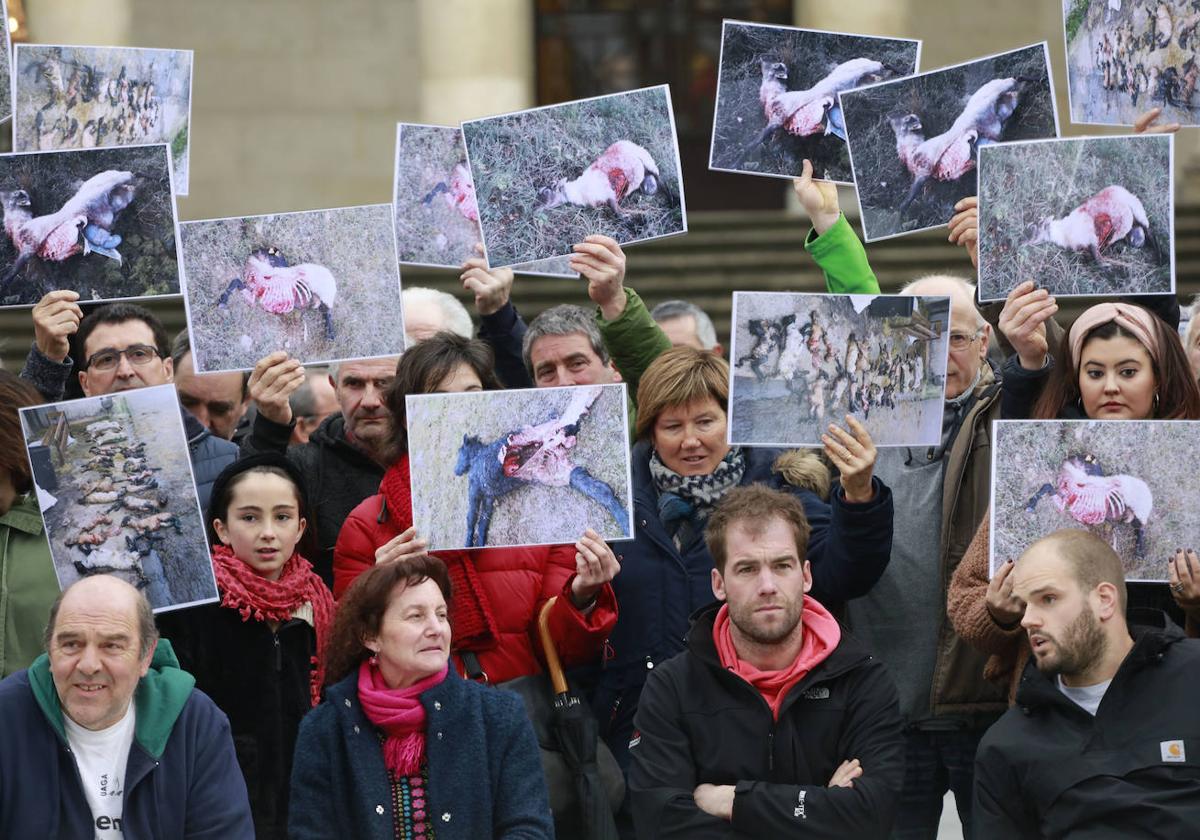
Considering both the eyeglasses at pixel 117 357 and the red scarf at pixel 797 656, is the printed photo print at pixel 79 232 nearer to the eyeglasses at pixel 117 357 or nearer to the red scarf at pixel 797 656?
the eyeglasses at pixel 117 357

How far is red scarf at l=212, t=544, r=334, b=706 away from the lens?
5.91 metres

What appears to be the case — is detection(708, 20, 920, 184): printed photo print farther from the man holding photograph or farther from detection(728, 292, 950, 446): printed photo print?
the man holding photograph

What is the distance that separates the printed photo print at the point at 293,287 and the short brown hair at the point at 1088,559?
217cm

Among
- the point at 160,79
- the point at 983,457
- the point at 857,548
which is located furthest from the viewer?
the point at 160,79

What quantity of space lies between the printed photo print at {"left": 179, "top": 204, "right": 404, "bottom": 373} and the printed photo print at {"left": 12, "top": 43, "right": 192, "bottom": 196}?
0.65 metres

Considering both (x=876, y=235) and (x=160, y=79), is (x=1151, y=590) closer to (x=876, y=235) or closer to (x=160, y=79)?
(x=876, y=235)

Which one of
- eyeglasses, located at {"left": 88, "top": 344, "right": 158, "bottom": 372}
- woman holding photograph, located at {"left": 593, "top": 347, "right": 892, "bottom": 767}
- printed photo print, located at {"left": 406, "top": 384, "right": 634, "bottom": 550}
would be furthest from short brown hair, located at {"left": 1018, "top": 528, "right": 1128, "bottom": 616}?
eyeglasses, located at {"left": 88, "top": 344, "right": 158, "bottom": 372}

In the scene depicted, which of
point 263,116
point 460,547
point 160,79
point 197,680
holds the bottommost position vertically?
point 197,680

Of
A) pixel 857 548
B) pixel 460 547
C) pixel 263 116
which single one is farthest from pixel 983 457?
pixel 263 116

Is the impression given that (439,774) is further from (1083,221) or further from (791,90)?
(791,90)

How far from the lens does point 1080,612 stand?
17.7 ft

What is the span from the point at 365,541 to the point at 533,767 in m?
0.92

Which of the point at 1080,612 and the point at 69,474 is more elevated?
the point at 69,474

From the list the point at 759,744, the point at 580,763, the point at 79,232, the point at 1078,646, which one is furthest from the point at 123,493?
the point at 1078,646
